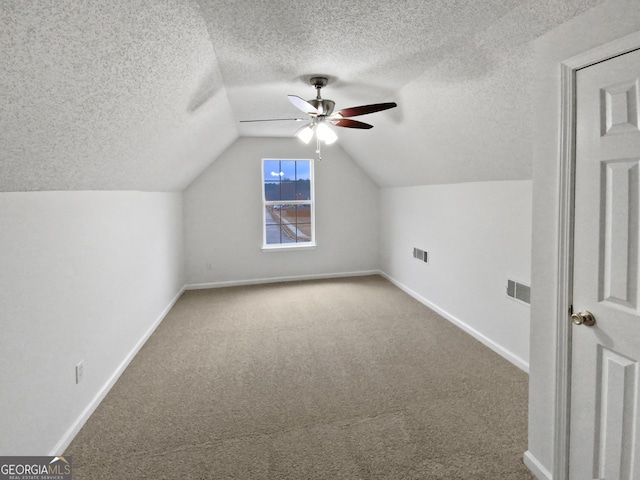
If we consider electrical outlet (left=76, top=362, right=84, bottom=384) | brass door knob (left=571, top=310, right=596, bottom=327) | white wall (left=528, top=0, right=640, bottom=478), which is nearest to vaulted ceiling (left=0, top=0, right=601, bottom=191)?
white wall (left=528, top=0, right=640, bottom=478)

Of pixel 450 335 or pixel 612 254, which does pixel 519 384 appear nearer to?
pixel 450 335

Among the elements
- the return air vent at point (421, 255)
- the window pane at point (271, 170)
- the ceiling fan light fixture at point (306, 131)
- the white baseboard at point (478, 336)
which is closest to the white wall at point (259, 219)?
the window pane at point (271, 170)

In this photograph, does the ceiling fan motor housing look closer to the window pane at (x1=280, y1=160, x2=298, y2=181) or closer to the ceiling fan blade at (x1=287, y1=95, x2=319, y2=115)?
the ceiling fan blade at (x1=287, y1=95, x2=319, y2=115)

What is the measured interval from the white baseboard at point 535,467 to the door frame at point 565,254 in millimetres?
70

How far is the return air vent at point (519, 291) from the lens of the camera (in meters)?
2.77

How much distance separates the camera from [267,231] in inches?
225

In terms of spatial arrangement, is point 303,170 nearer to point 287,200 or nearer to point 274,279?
point 287,200

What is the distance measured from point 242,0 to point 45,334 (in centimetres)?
198

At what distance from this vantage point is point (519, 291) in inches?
113

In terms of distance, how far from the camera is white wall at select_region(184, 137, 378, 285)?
5348 millimetres

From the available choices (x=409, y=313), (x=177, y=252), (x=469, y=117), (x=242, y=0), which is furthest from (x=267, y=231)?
(x=242, y=0)

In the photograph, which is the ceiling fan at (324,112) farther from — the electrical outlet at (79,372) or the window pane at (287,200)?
the window pane at (287,200)

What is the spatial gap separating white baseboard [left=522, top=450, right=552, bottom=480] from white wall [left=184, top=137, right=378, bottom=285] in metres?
4.23

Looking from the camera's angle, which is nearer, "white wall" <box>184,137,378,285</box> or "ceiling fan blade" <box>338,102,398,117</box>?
"ceiling fan blade" <box>338,102,398,117</box>
